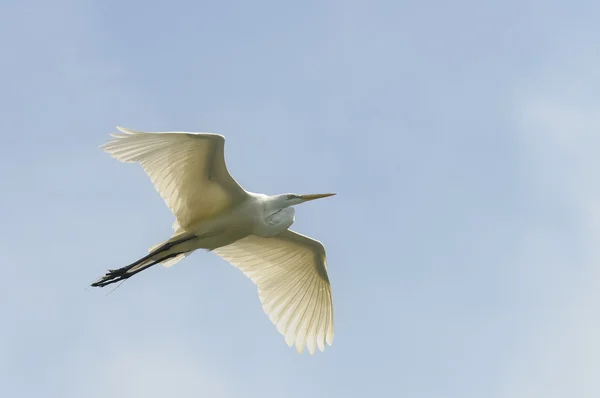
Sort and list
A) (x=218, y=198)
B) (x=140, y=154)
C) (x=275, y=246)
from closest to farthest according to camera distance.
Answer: (x=140, y=154) → (x=218, y=198) → (x=275, y=246)

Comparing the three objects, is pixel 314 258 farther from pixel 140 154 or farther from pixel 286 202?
pixel 140 154

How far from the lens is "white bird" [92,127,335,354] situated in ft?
51.7

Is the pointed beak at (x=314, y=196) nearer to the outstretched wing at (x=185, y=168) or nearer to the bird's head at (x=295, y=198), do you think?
the bird's head at (x=295, y=198)

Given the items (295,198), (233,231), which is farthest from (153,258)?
(295,198)

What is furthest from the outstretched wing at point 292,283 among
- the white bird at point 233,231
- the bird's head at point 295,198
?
the bird's head at point 295,198

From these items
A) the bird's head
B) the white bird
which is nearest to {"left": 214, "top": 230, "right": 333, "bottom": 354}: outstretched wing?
the white bird

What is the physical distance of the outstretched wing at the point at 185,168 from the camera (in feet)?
50.7

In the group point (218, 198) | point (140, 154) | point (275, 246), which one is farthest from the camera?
point (275, 246)

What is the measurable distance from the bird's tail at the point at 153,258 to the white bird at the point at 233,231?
16 millimetres

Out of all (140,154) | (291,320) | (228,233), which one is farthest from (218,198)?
(291,320)

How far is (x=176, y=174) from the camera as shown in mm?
16281

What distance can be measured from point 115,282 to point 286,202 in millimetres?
3070

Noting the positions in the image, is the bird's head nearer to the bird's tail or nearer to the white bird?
the white bird

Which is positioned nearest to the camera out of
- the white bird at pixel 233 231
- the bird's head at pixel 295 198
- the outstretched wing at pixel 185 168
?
the outstretched wing at pixel 185 168
